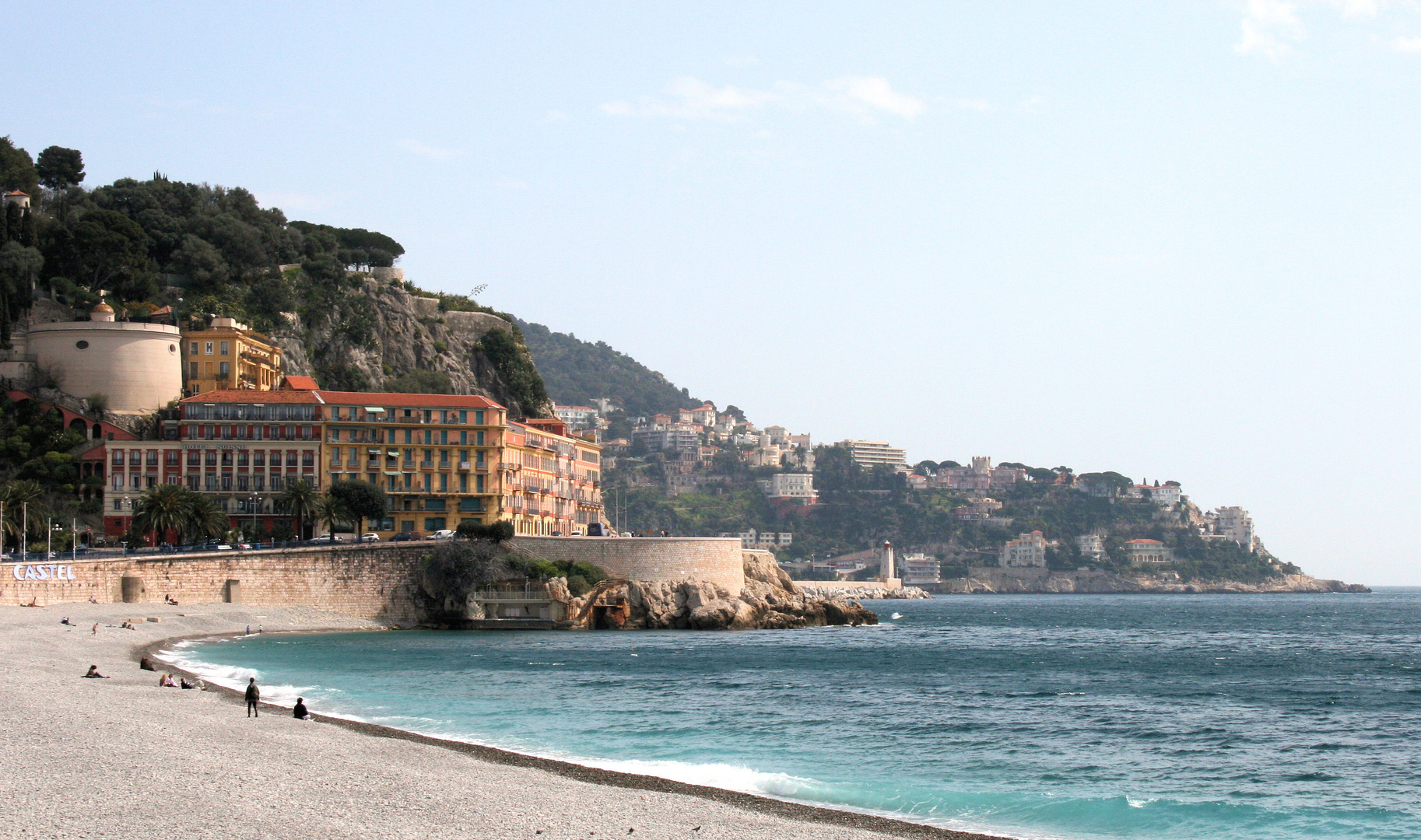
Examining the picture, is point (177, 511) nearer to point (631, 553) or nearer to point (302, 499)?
point (302, 499)

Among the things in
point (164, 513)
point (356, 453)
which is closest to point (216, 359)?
point (356, 453)

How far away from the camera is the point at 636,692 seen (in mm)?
45844

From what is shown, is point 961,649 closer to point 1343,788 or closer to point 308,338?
point 1343,788

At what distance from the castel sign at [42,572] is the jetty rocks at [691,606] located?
A: 2700cm

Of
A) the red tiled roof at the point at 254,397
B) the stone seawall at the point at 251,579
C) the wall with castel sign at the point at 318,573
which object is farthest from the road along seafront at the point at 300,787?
the red tiled roof at the point at 254,397

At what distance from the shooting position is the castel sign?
2336 inches

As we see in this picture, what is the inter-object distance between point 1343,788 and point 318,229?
110m

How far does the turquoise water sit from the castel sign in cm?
927

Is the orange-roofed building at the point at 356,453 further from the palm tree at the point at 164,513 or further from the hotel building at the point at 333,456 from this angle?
the palm tree at the point at 164,513

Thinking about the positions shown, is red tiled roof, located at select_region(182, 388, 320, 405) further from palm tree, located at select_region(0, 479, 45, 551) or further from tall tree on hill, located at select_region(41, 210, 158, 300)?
palm tree, located at select_region(0, 479, 45, 551)

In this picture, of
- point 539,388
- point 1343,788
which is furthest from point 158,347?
point 1343,788

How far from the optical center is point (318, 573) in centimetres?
7369

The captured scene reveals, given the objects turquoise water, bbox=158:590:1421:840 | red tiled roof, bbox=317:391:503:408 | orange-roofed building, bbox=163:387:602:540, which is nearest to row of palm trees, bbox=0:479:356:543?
orange-roofed building, bbox=163:387:602:540

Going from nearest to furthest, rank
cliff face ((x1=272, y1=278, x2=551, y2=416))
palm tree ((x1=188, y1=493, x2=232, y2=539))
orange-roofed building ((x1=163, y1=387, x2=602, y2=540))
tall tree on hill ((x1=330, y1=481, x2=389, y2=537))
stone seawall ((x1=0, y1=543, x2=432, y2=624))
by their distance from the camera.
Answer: stone seawall ((x1=0, y1=543, x2=432, y2=624))
palm tree ((x1=188, y1=493, x2=232, y2=539))
tall tree on hill ((x1=330, y1=481, x2=389, y2=537))
orange-roofed building ((x1=163, y1=387, x2=602, y2=540))
cliff face ((x1=272, y1=278, x2=551, y2=416))
